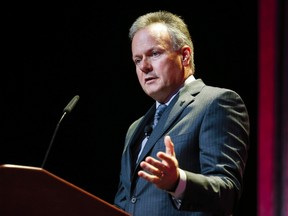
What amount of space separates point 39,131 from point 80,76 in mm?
463

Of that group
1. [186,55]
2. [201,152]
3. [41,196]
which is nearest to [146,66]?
[186,55]

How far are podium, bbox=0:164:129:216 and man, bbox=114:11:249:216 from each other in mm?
198

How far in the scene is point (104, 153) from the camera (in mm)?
3730

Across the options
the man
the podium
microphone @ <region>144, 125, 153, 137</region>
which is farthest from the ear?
the podium

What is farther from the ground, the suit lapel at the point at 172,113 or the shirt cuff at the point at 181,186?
the suit lapel at the point at 172,113

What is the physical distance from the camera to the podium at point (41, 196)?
1625 mm

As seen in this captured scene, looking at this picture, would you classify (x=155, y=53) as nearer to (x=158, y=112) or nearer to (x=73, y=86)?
(x=158, y=112)

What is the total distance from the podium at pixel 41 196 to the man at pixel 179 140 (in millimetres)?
198

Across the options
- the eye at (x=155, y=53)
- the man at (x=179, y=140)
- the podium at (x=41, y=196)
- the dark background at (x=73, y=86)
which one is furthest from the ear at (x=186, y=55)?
the podium at (x=41, y=196)

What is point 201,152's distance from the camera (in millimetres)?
2203

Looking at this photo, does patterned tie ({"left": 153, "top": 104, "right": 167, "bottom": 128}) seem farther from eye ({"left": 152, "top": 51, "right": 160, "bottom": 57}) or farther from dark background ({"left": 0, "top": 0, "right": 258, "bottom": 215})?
dark background ({"left": 0, "top": 0, "right": 258, "bottom": 215})

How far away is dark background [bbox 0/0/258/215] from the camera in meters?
3.68

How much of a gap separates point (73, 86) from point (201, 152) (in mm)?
1737

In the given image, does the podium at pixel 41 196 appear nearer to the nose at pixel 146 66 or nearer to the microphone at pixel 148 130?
the microphone at pixel 148 130
